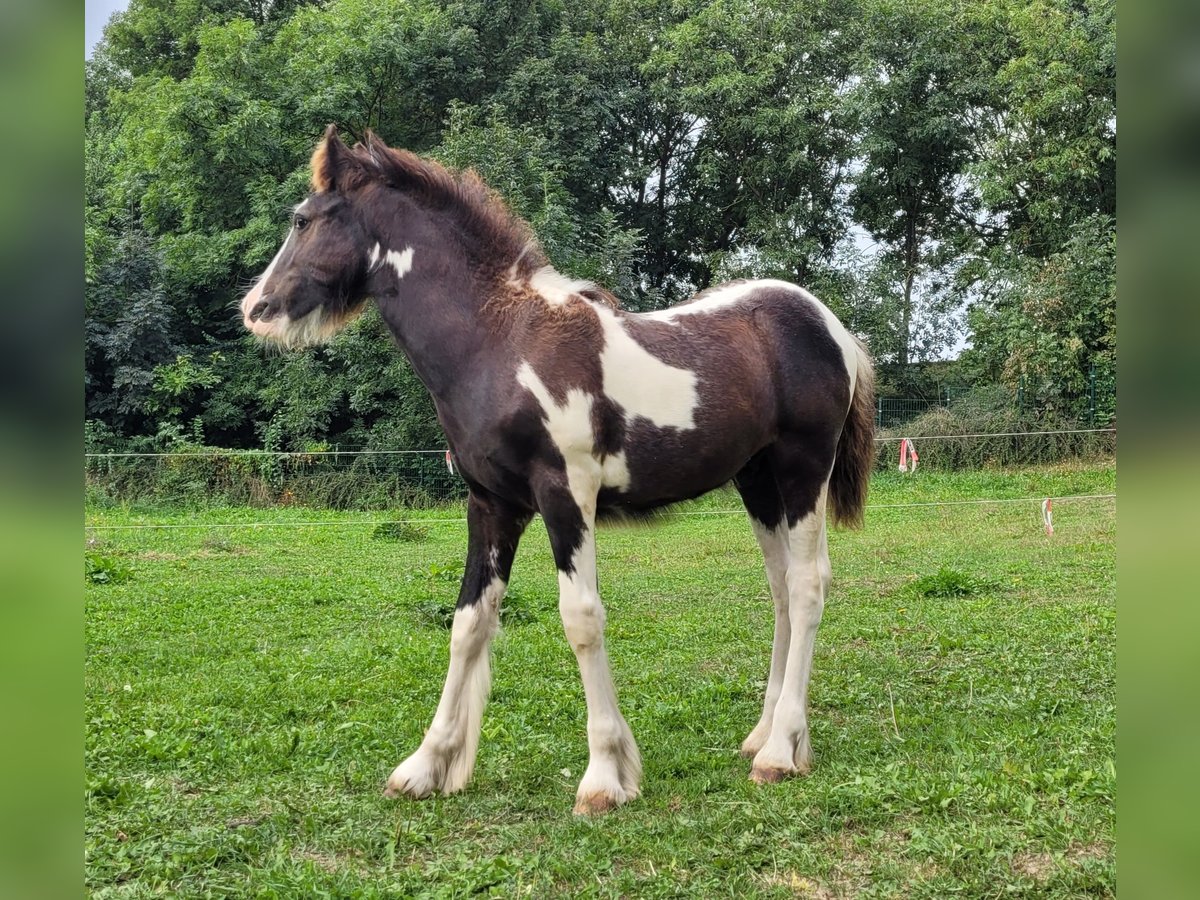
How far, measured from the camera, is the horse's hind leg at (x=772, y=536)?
450 centimetres

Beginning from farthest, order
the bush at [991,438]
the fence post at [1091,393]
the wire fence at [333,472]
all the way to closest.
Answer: the fence post at [1091,393] → the bush at [991,438] → the wire fence at [333,472]

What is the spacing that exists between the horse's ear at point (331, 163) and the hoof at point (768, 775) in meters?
2.94

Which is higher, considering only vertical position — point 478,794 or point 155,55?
point 155,55

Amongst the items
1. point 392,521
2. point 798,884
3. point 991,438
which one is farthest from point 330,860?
point 991,438

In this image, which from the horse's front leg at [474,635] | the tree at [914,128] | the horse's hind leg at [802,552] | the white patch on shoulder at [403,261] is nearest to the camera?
the horse's front leg at [474,635]

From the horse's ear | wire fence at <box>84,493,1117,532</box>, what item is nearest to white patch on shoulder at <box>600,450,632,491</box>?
the horse's ear

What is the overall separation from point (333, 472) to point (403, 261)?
14323 mm

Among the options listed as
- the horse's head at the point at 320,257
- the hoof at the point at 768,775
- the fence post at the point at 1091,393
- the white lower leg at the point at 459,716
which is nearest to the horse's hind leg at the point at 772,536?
the hoof at the point at 768,775

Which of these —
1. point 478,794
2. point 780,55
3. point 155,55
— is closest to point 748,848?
point 478,794

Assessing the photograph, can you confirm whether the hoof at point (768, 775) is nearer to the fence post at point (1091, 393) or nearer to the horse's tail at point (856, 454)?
the horse's tail at point (856, 454)

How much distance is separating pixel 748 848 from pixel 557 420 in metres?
1.62

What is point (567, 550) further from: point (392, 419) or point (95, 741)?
point (392, 419)

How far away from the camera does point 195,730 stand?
4.53m
